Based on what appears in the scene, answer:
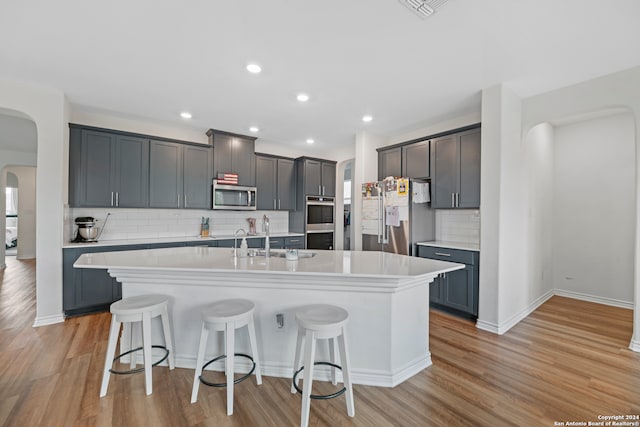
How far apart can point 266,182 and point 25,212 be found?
21.8 feet

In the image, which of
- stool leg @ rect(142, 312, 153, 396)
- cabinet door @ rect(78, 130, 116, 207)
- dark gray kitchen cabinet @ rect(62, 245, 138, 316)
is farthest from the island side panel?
cabinet door @ rect(78, 130, 116, 207)

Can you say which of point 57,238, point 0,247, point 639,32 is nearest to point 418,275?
point 639,32

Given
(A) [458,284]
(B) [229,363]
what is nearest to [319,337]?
(B) [229,363]

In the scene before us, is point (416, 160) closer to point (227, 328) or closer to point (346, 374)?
point (346, 374)

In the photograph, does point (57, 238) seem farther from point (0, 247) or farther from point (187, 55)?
point (0, 247)

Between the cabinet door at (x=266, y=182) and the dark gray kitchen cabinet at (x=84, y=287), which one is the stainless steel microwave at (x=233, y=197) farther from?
the dark gray kitchen cabinet at (x=84, y=287)

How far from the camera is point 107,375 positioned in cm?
195

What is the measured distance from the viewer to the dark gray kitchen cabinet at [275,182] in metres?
5.15

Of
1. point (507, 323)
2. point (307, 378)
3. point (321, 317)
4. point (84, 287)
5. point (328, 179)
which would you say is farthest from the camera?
point (328, 179)

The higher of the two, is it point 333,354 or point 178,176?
point 178,176

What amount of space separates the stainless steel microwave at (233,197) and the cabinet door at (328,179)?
1418 millimetres

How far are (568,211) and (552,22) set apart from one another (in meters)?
3.33

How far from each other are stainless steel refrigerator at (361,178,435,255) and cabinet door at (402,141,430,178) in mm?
221

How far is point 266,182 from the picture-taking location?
5.21 metres
